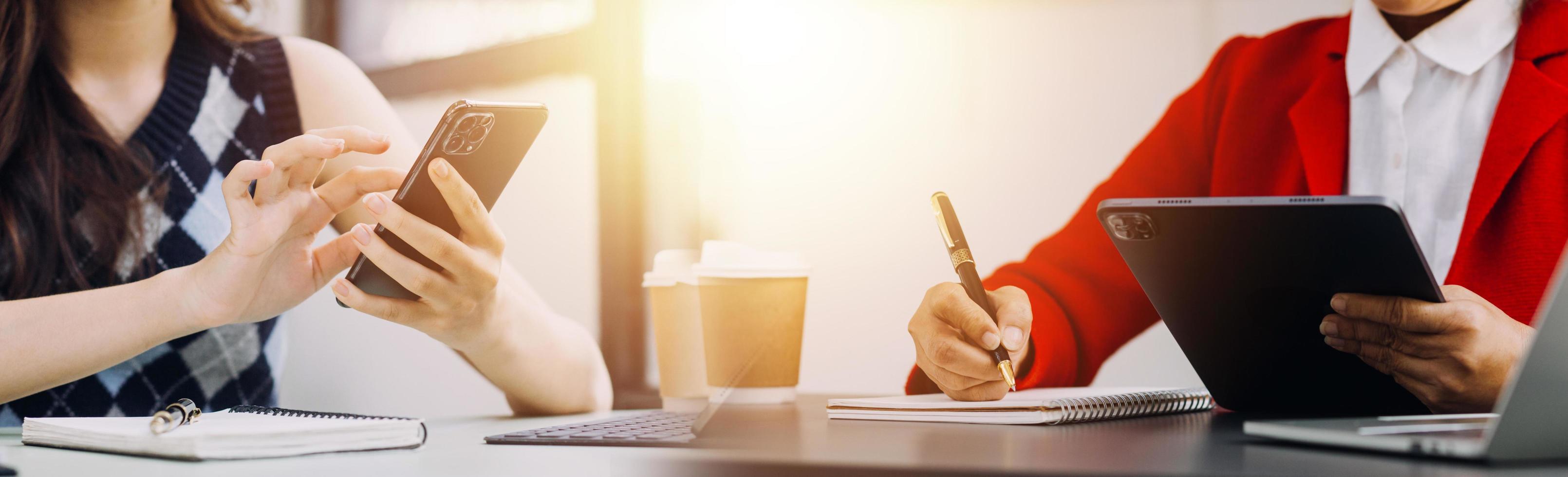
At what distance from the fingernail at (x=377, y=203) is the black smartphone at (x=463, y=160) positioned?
0.01 metres

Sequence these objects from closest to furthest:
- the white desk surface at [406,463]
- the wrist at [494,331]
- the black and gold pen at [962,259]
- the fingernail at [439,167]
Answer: the white desk surface at [406,463]
the fingernail at [439,167]
the black and gold pen at [962,259]
the wrist at [494,331]

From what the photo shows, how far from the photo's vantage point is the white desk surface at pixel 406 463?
527mm

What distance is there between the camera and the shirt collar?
3.79 ft

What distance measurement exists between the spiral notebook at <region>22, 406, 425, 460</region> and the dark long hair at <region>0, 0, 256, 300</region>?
1.68ft

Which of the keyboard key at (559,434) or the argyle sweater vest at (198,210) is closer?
the keyboard key at (559,434)

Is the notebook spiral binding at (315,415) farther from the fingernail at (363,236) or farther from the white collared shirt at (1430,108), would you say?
the white collared shirt at (1430,108)

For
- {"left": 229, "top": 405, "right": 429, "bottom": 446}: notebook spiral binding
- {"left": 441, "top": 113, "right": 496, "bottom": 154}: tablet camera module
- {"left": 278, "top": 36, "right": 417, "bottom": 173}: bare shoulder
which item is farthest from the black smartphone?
{"left": 278, "top": 36, "right": 417, "bottom": 173}: bare shoulder

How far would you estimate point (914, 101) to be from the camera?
1371 mm

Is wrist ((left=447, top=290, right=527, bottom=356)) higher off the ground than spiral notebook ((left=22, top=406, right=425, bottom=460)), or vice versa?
spiral notebook ((left=22, top=406, right=425, bottom=460))

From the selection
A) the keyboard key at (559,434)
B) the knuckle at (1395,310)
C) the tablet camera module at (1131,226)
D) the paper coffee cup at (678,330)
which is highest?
the tablet camera module at (1131,226)

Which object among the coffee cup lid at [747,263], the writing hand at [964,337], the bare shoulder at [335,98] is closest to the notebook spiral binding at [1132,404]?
the writing hand at [964,337]

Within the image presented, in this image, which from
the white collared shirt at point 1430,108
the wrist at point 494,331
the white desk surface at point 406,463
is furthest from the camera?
the white collared shirt at point 1430,108

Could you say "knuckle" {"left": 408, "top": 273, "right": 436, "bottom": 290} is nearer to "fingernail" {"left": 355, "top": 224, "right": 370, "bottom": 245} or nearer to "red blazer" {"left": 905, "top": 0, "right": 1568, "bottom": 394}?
"fingernail" {"left": 355, "top": 224, "right": 370, "bottom": 245}

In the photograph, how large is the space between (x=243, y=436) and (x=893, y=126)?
98 cm
